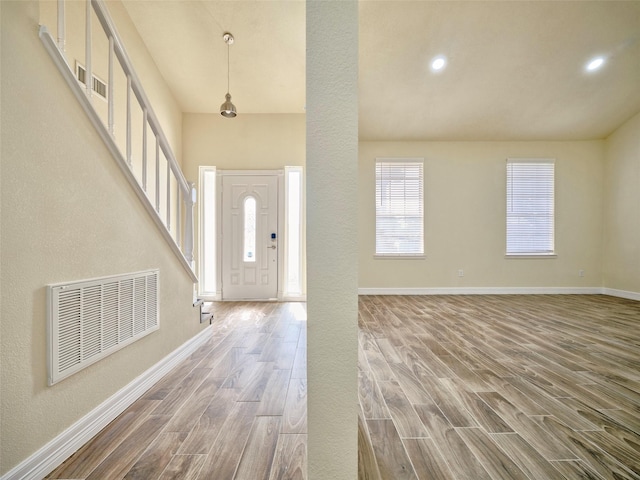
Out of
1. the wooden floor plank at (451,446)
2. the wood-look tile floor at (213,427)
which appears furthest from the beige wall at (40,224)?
the wooden floor plank at (451,446)

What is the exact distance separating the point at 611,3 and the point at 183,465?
6163 mm

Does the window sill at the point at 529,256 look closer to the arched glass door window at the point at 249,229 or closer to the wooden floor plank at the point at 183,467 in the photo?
the arched glass door window at the point at 249,229

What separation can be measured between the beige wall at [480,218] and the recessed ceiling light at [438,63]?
59.4 inches

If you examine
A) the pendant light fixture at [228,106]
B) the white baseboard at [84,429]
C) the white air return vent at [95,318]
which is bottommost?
the white baseboard at [84,429]

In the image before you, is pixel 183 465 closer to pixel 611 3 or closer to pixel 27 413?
pixel 27 413

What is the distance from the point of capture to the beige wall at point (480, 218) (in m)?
5.53

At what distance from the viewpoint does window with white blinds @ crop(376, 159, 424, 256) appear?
556 cm

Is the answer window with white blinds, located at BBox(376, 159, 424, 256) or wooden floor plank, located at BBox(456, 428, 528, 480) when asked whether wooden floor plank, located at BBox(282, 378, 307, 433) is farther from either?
window with white blinds, located at BBox(376, 159, 424, 256)

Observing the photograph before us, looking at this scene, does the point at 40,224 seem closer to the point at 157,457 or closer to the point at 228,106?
the point at 157,457

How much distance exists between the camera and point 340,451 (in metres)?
1.02

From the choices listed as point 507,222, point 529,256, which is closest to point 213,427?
point 507,222

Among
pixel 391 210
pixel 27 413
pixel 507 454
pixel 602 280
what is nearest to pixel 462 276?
pixel 391 210

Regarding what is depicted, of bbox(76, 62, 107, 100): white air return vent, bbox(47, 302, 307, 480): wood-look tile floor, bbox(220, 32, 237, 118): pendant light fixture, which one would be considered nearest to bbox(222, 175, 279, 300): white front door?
bbox(220, 32, 237, 118): pendant light fixture

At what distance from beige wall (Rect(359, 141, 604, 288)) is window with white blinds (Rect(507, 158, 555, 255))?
0.50 feet
